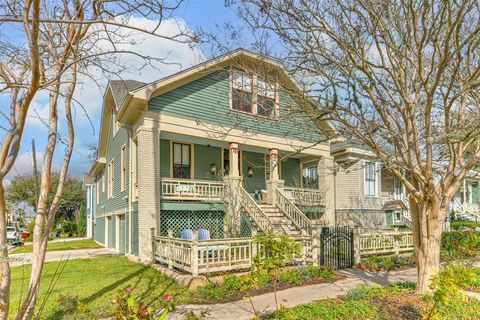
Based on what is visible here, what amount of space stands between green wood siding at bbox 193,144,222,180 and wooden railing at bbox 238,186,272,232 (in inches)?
94.7

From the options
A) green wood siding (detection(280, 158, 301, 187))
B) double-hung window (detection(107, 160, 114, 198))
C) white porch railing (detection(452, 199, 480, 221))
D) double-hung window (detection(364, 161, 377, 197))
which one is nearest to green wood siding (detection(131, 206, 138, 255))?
double-hung window (detection(107, 160, 114, 198))

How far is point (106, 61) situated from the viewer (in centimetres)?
387

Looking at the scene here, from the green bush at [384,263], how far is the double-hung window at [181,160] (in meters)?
7.97

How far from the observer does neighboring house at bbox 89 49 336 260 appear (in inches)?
472

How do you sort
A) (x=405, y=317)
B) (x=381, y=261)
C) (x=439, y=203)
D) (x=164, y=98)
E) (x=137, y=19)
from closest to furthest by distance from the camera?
(x=137, y=19), (x=405, y=317), (x=439, y=203), (x=381, y=261), (x=164, y=98)

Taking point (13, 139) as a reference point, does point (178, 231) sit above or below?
below

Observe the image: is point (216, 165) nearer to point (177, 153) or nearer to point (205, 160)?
point (205, 160)

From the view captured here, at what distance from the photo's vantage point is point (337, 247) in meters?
10.8

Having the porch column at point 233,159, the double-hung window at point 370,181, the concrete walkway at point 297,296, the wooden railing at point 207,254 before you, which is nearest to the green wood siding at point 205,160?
the porch column at point 233,159

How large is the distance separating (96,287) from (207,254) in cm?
269

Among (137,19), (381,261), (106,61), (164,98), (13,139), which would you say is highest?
(164,98)

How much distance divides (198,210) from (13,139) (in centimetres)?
1110

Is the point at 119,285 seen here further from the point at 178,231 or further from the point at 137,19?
the point at 137,19

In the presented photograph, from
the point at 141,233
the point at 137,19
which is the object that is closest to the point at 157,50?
the point at 137,19
